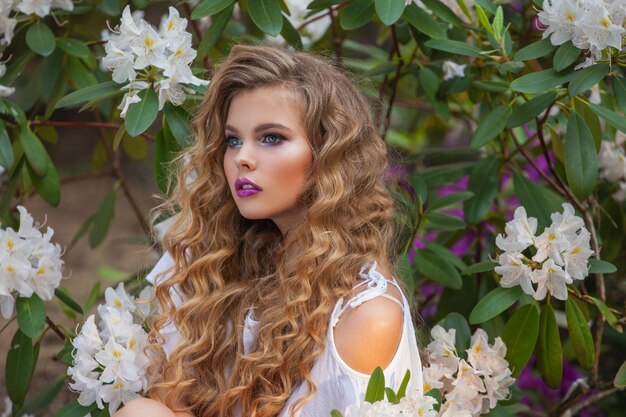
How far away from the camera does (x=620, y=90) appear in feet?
6.60

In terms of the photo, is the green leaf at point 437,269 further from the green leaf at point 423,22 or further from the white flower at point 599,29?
the white flower at point 599,29

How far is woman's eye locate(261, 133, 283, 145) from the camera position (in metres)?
1.92

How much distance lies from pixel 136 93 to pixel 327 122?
16.7 inches

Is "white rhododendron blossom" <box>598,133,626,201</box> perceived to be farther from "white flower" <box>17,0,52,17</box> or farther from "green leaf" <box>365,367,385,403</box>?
"white flower" <box>17,0,52,17</box>

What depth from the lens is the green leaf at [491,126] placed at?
215cm

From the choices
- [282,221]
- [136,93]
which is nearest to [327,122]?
[282,221]

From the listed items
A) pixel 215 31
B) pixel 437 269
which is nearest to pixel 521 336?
pixel 437 269

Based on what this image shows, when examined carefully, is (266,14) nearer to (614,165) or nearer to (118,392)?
(118,392)

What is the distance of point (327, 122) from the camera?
1947 mm

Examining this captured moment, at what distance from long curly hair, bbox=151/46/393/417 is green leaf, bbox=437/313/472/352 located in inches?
8.6

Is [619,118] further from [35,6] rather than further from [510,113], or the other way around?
[35,6]

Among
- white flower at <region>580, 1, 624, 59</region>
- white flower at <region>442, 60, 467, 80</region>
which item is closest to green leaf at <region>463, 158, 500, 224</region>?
white flower at <region>442, 60, 467, 80</region>

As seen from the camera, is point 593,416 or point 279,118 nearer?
point 279,118

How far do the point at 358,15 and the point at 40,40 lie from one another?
2.56 ft
